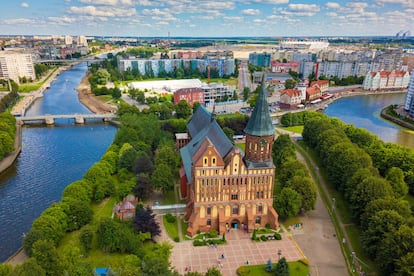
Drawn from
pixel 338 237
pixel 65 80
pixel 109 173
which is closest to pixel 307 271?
pixel 338 237

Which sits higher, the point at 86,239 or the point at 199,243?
the point at 86,239

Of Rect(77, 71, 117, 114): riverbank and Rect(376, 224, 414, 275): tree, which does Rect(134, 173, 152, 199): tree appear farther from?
Rect(77, 71, 117, 114): riverbank

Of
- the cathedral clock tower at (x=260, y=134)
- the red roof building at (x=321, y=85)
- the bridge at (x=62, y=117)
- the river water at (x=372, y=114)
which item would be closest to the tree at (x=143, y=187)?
the cathedral clock tower at (x=260, y=134)

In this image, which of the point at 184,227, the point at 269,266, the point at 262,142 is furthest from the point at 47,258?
the point at 262,142

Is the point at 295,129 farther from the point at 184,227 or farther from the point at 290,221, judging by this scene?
the point at 184,227

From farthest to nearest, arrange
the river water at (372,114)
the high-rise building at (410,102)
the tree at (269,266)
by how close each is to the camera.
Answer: the high-rise building at (410,102) < the river water at (372,114) < the tree at (269,266)

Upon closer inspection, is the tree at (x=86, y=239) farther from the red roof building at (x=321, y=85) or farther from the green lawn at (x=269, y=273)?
the red roof building at (x=321, y=85)
